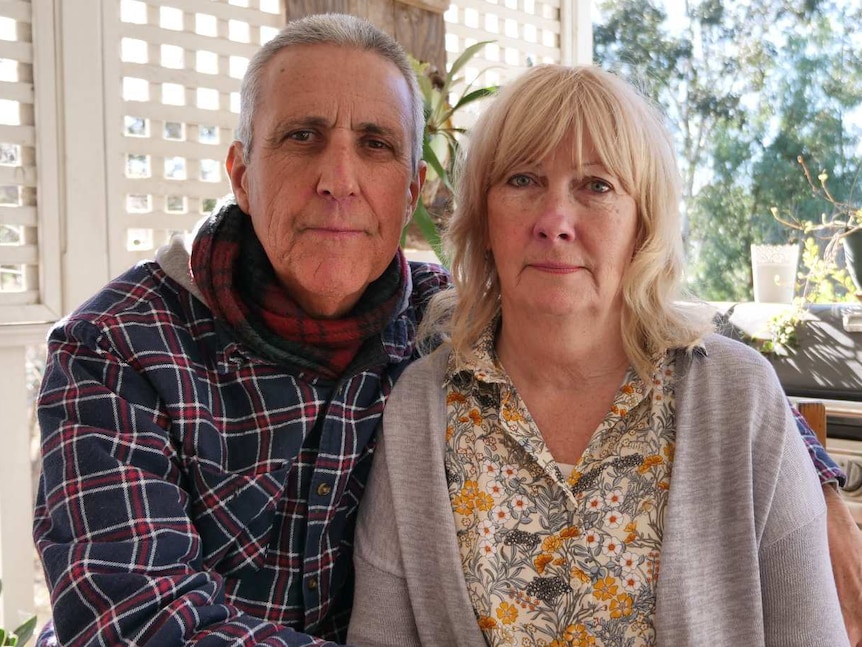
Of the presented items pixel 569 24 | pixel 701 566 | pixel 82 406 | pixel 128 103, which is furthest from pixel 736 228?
pixel 82 406

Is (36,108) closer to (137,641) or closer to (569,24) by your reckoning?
(137,641)

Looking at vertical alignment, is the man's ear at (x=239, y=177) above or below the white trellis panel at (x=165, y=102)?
below

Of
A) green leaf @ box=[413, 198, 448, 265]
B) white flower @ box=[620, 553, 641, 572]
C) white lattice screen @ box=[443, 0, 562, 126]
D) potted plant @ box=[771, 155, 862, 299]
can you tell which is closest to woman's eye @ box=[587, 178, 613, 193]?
white flower @ box=[620, 553, 641, 572]

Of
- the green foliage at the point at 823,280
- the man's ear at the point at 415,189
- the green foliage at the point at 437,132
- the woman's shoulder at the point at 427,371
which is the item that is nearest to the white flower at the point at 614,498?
the woman's shoulder at the point at 427,371

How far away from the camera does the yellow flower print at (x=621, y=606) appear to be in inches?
50.0

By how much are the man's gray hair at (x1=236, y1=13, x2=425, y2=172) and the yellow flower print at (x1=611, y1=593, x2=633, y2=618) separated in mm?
788

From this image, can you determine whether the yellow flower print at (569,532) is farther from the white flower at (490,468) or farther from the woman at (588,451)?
the white flower at (490,468)

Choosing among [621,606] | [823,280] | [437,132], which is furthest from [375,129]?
[823,280]

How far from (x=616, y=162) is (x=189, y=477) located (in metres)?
0.81

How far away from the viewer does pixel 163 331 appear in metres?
1.38

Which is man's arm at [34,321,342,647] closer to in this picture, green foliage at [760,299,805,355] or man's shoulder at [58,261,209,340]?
man's shoulder at [58,261,209,340]

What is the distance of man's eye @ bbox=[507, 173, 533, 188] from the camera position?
53.9 inches

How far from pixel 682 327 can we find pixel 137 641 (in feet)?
3.03

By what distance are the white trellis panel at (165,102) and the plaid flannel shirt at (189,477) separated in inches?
44.0
